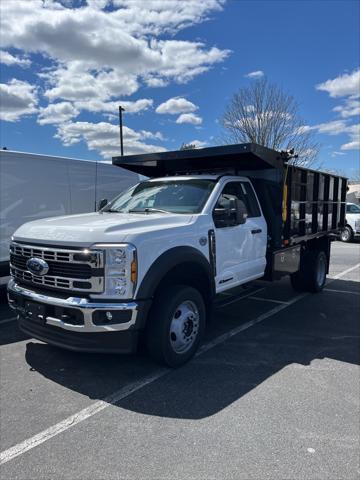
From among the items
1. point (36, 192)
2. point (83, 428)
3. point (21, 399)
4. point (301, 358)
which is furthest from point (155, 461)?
point (36, 192)

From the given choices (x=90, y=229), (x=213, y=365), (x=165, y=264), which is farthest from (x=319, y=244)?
(x=90, y=229)

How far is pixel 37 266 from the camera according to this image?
4.01 meters

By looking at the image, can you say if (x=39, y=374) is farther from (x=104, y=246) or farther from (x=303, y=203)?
(x=303, y=203)

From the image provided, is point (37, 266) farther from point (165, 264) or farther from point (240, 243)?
point (240, 243)

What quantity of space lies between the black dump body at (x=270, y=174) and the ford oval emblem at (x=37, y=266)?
9.05 ft

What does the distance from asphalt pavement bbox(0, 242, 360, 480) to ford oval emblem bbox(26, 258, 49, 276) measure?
43.3 inches

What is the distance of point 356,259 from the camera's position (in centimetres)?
1338

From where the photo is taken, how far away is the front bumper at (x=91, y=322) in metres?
3.66

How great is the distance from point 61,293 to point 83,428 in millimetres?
1311

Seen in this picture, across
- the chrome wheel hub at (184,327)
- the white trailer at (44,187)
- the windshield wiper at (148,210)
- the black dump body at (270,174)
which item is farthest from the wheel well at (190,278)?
the white trailer at (44,187)

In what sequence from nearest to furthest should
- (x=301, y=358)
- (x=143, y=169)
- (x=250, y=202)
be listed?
(x=301, y=358)
(x=250, y=202)
(x=143, y=169)

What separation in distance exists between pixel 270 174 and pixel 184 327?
3.14 m

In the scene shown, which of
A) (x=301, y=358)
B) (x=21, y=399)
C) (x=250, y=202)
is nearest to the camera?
(x=21, y=399)

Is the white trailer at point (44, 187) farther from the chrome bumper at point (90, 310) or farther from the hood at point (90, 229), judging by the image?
the chrome bumper at point (90, 310)
